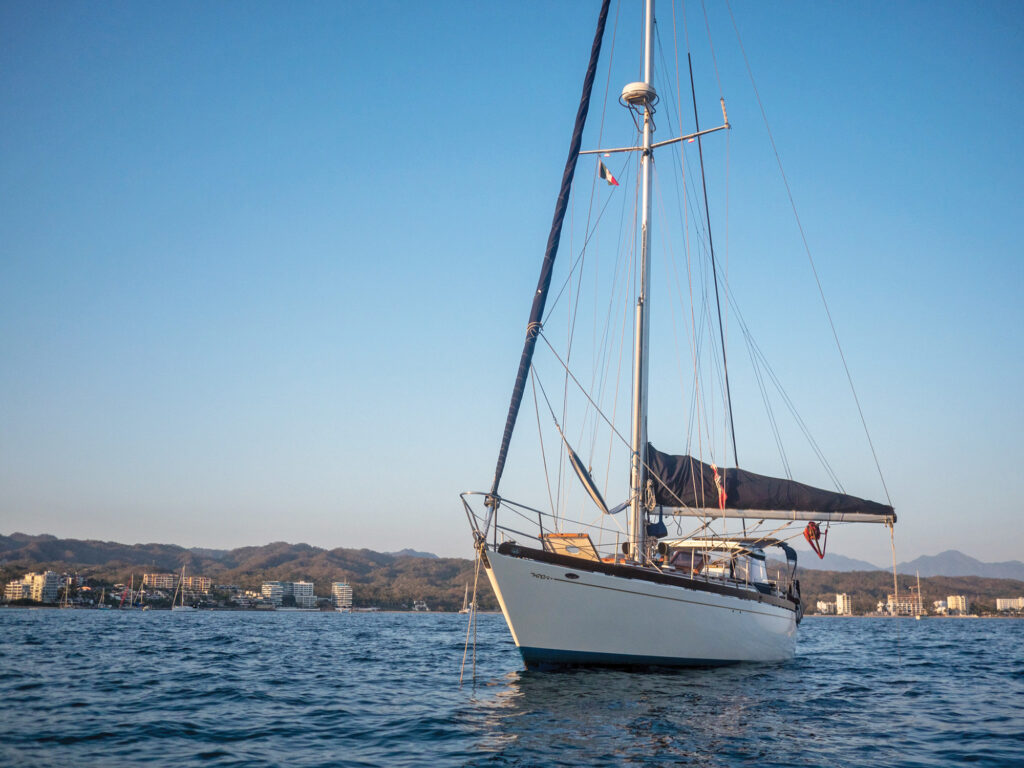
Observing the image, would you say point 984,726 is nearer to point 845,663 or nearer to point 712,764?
point 712,764

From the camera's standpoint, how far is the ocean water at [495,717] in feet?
30.8

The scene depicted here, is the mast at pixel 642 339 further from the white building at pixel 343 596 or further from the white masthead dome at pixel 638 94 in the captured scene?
the white building at pixel 343 596

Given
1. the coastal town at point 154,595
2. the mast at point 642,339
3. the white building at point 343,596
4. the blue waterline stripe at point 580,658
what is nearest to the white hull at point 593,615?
the blue waterline stripe at point 580,658

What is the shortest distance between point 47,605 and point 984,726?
601ft

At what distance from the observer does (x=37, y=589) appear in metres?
158

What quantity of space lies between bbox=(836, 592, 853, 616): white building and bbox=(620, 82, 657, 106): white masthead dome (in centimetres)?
20344

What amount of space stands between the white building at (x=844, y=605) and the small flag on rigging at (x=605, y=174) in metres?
204

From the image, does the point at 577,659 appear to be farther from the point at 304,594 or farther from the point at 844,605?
the point at 844,605

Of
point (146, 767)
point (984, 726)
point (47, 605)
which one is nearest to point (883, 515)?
point (984, 726)

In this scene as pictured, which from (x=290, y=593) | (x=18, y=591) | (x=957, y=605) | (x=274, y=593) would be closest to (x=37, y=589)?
(x=18, y=591)

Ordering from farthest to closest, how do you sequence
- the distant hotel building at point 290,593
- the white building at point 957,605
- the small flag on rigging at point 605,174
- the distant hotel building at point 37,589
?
the white building at point 957,605, the distant hotel building at point 290,593, the distant hotel building at point 37,589, the small flag on rigging at point 605,174

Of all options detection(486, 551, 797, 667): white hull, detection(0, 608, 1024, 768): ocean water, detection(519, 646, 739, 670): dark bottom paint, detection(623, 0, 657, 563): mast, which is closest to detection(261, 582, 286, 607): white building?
detection(0, 608, 1024, 768): ocean water

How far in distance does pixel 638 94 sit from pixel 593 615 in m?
15.4

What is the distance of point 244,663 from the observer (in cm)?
2195
